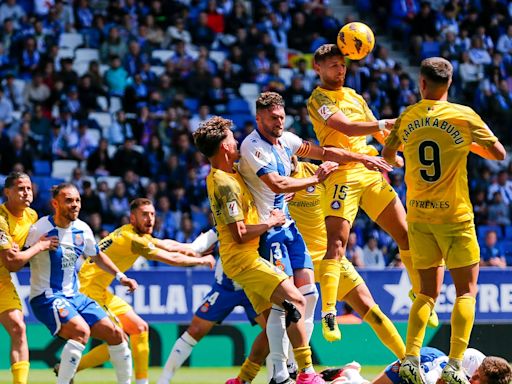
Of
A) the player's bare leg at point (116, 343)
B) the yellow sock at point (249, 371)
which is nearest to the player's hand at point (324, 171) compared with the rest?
the yellow sock at point (249, 371)

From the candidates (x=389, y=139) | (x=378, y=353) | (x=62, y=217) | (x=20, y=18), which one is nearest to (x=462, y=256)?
(x=389, y=139)

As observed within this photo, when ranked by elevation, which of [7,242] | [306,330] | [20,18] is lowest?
[306,330]

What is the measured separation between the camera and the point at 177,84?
21422mm

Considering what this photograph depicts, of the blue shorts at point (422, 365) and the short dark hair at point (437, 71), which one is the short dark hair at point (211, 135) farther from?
the blue shorts at point (422, 365)

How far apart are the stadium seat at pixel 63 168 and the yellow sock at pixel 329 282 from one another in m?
9.64

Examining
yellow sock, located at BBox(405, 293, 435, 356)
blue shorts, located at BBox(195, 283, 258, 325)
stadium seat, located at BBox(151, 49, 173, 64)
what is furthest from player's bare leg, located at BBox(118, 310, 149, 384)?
stadium seat, located at BBox(151, 49, 173, 64)

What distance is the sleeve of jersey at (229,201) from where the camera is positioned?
931 centimetres

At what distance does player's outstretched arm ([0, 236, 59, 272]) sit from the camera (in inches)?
397

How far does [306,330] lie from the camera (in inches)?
396

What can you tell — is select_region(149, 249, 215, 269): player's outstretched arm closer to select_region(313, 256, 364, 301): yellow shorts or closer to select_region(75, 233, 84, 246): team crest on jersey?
select_region(75, 233, 84, 246): team crest on jersey

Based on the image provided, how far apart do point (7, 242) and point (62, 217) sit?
1.75 feet

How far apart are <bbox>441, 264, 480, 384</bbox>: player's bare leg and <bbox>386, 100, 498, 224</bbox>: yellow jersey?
450mm

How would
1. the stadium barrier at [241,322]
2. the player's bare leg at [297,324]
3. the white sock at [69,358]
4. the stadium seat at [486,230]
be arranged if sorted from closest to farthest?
the player's bare leg at [297,324] < the white sock at [69,358] < the stadium barrier at [241,322] < the stadium seat at [486,230]

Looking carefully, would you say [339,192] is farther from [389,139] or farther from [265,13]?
[265,13]
